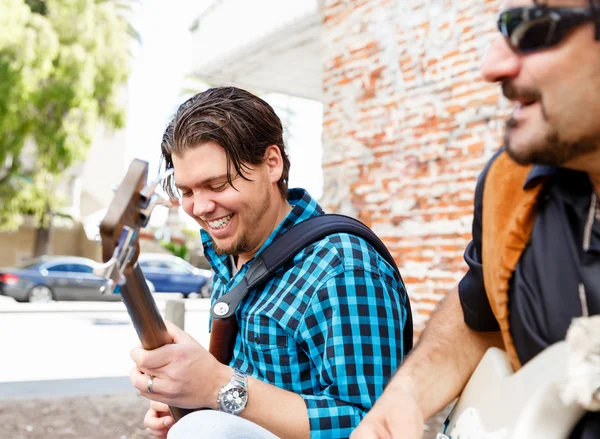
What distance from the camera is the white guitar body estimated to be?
3.20 ft

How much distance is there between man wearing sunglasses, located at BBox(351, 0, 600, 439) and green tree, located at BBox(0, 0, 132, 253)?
18734 millimetres

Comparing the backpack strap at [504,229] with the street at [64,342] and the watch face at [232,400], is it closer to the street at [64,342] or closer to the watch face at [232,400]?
the watch face at [232,400]

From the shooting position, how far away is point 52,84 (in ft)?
64.0

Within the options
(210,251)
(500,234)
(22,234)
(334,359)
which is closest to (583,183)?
(500,234)

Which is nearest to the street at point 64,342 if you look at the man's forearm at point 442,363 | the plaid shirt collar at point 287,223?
the plaid shirt collar at point 287,223

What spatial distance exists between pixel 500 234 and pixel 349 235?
2.54 ft

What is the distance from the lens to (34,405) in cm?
577

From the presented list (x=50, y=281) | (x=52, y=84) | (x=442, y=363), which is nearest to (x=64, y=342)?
(x=50, y=281)

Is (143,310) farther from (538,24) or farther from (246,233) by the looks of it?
(538,24)

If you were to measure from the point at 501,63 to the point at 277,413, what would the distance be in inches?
41.6

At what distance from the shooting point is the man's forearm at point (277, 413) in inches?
66.5

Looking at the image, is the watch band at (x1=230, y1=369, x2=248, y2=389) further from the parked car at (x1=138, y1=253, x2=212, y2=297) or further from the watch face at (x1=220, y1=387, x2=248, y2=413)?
the parked car at (x1=138, y1=253, x2=212, y2=297)

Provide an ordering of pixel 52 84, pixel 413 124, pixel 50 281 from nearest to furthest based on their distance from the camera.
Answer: pixel 413 124 → pixel 50 281 → pixel 52 84

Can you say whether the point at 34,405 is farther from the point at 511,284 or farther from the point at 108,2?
the point at 108,2
